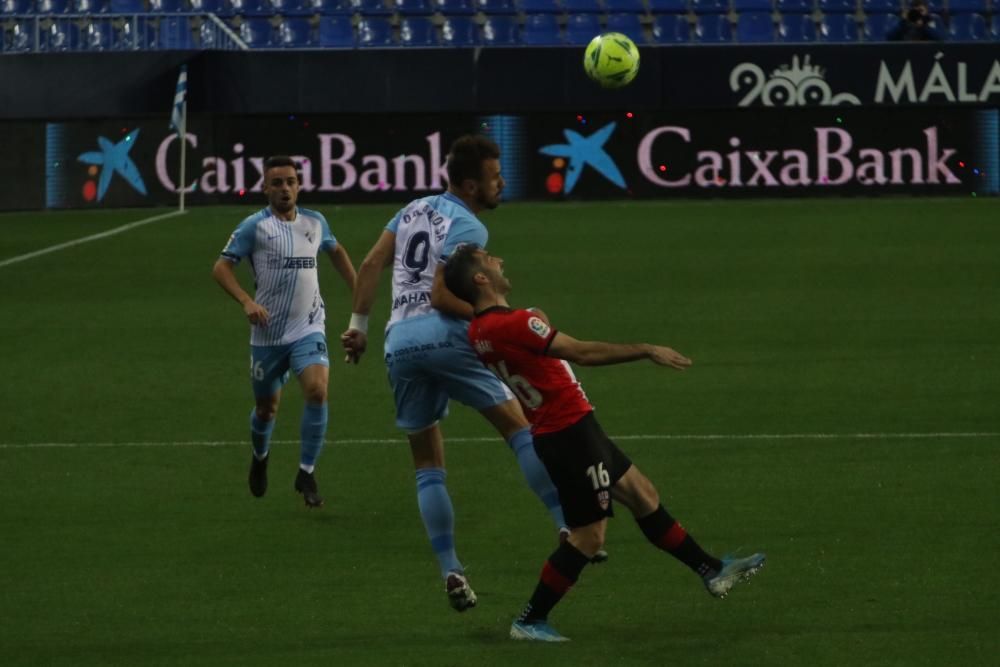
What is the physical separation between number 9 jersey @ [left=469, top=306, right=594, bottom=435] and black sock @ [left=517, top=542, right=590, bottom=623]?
487 millimetres

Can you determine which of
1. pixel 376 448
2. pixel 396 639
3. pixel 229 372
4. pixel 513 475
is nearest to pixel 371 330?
pixel 229 372

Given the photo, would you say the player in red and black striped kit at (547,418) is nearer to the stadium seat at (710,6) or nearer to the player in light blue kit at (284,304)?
the player in light blue kit at (284,304)

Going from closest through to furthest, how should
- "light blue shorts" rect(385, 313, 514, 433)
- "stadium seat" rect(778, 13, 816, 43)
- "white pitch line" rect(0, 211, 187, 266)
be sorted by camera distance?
"light blue shorts" rect(385, 313, 514, 433) → "white pitch line" rect(0, 211, 187, 266) → "stadium seat" rect(778, 13, 816, 43)

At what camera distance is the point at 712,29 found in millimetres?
31859

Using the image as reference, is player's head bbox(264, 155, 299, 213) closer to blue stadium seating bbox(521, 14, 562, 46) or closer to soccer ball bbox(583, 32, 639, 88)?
soccer ball bbox(583, 32, 639, 88)

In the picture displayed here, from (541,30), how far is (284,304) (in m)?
22.4

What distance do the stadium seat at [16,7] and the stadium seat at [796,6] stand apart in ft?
43.0

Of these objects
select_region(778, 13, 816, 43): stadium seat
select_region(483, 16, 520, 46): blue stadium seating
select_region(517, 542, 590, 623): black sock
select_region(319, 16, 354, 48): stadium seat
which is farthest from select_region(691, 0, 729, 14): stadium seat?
select_region(517, 542, 590, 623): black sock

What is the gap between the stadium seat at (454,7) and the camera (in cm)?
3231

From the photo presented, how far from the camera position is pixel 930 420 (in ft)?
40.0

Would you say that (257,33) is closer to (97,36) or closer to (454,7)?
(97,36)

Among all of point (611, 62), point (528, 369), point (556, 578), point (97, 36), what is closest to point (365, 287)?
point (528, 369)

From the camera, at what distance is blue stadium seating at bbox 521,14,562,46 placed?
3200 centimetres

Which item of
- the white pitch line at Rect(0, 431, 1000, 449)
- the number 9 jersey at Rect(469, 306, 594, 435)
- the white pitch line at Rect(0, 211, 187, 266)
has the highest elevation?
the number 9 jersey at Rect(469, 306, 594, 435)
